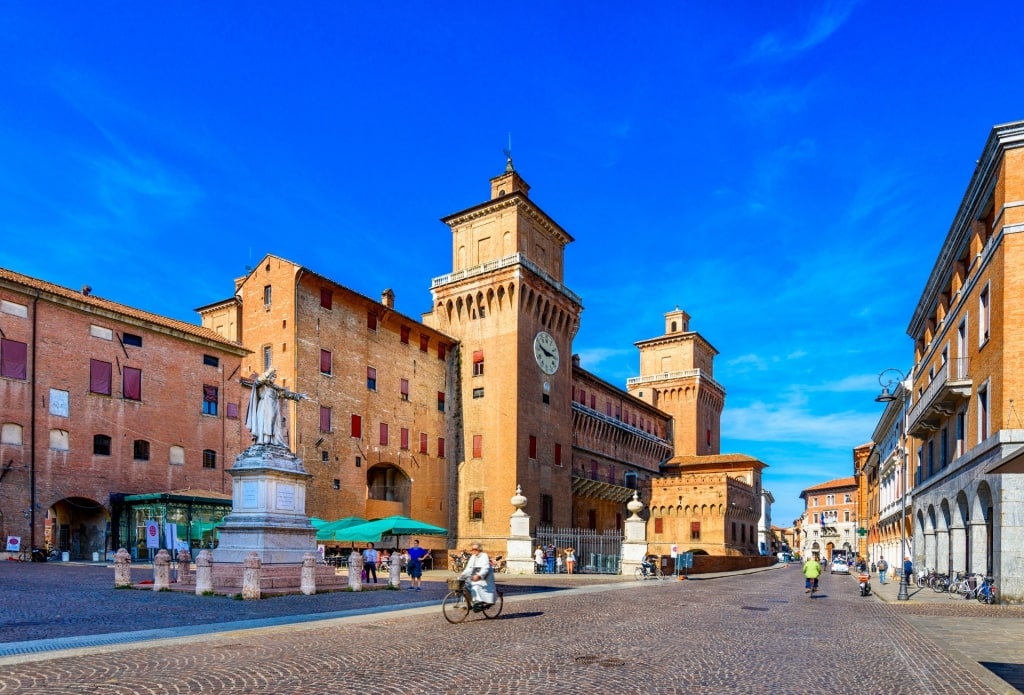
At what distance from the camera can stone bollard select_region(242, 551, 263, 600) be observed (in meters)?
18.1

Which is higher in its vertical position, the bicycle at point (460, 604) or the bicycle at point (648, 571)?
the bicycle at point (460, 604)

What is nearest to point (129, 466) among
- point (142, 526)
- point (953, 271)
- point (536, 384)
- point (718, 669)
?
point (142, 526)

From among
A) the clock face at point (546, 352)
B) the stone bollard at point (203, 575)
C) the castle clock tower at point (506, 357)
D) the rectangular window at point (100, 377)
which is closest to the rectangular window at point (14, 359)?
the rectangular window at point (100, 377)

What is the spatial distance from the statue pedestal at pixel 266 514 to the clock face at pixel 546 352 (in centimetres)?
3113

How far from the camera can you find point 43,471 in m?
32.2

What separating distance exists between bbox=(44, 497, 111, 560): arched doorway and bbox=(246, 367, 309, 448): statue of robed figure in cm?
1692

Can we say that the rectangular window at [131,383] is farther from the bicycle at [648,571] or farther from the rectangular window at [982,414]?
the rectangular window at [982,414]

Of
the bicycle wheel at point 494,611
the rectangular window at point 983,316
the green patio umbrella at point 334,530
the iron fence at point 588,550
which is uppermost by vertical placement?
the rectangular window at point 983,316

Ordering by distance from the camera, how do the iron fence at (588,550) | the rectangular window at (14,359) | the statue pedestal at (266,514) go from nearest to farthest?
the statue pedestal at (266,514) → the rectangular window at (14,359) → the iron fence at (588,550)

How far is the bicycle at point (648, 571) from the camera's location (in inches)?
1378

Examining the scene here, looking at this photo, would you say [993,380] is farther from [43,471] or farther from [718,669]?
[43,471]

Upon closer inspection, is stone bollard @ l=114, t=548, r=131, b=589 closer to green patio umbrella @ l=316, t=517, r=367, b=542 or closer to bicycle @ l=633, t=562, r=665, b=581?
green patio umbrella @ l=316, t=517, r=367, b=542

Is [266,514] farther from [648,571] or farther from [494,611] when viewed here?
[648,571]

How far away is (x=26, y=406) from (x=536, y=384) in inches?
1122
